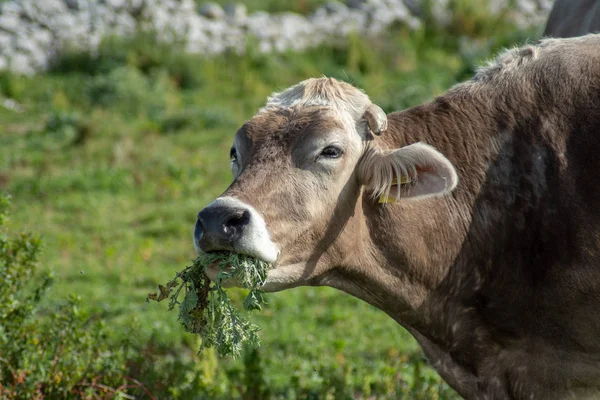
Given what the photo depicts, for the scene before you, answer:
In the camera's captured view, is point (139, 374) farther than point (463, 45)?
No

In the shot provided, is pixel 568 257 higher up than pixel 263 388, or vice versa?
pixel 568 257

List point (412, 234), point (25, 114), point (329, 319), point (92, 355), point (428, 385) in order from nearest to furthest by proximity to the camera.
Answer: point (412, 234) → point (92, 355) → point (428, 385) → point (329, 319) → point (25, 114)

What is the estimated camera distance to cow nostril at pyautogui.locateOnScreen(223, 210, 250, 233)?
4031 mm

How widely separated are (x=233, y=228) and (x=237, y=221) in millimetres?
36

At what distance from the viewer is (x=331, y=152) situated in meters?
4.43

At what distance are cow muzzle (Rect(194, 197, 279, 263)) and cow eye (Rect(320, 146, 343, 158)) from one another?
0.50m

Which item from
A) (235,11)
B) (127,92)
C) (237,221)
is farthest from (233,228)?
(235,11)

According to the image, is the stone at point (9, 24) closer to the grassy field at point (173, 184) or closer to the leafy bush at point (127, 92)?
the grassy field at point (173, 184)

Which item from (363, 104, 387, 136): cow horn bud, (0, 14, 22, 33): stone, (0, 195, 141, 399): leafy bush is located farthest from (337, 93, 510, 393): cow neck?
(0, 14, 22, 33): stone

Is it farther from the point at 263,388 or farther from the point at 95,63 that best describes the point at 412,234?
the point at 95,63

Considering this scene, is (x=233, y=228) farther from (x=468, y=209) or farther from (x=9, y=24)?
(x=9, y=24)

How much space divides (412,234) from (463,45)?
553 inches

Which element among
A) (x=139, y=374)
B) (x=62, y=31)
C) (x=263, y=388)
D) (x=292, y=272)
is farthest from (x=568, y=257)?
(x=62, y=31)

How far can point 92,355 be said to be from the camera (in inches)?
229
